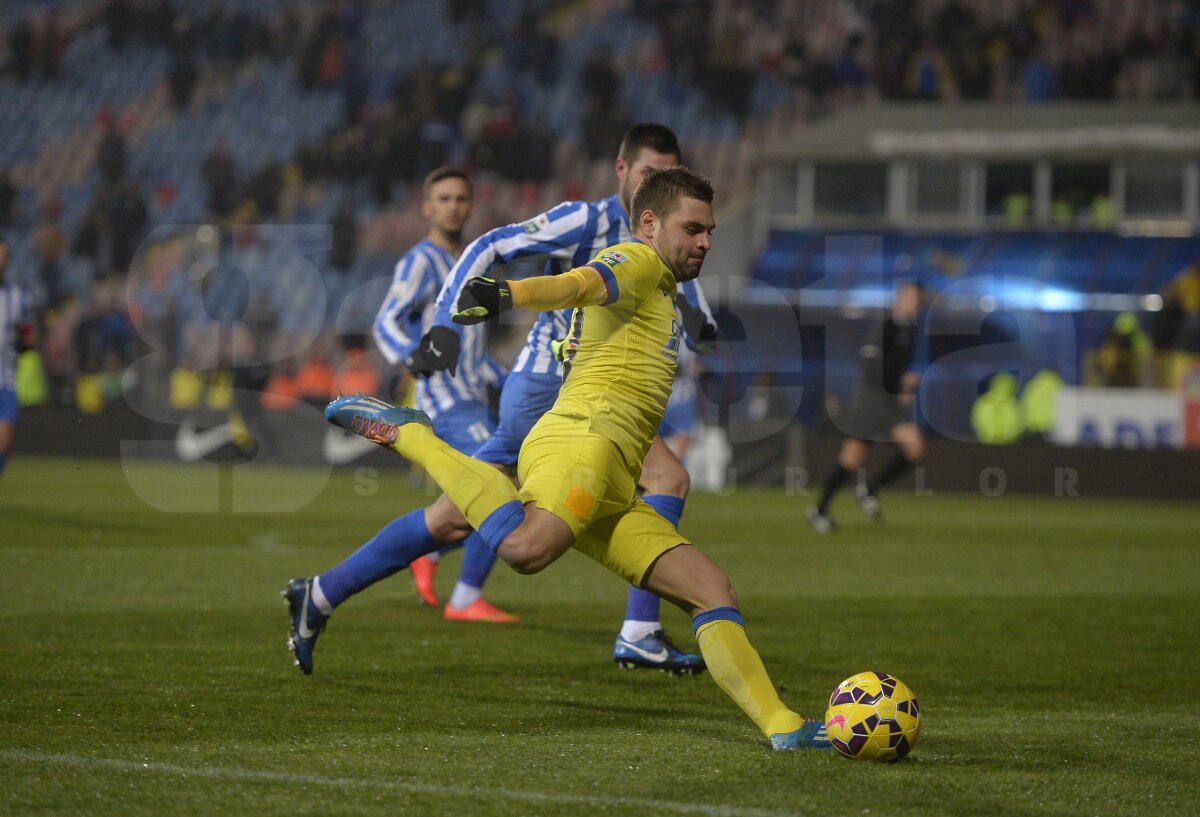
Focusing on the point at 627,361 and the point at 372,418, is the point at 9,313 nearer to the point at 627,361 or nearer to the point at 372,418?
the point at 372,418

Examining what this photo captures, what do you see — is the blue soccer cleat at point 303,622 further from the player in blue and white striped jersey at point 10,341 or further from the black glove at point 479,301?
the player in blue and white striped jersey at point 10,341

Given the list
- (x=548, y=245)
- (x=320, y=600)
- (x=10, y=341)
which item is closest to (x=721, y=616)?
(x=320, y=600)

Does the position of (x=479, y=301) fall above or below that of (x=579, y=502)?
above

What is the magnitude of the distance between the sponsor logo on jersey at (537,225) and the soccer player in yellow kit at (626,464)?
1380mm

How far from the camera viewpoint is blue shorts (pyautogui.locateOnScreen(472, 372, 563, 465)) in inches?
271

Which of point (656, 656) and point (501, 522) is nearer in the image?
point (501, 522)

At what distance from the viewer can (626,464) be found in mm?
5312

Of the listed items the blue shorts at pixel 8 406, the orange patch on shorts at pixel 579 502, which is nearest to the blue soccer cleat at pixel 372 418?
the orange patch on shorts at pixel 579 502

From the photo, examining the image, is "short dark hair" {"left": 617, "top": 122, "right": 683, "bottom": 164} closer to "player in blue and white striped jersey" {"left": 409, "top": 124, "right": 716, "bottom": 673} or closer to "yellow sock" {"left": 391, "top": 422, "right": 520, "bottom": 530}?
"player in blue and white striped jersey" {"left": 409, "top": 124, "right": 716, "bottom": 673}

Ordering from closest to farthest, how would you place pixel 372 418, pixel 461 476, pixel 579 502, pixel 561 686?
pixel 579 502 < pixel 461 476 < pixel 372 418 < pixel 561 686

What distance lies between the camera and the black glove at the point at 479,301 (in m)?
4.64

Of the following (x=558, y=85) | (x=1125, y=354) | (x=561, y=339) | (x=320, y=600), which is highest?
(x=558, y=85)

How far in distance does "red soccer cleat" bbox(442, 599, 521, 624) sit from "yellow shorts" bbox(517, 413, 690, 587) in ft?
10.5

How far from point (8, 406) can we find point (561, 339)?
8385 mm
